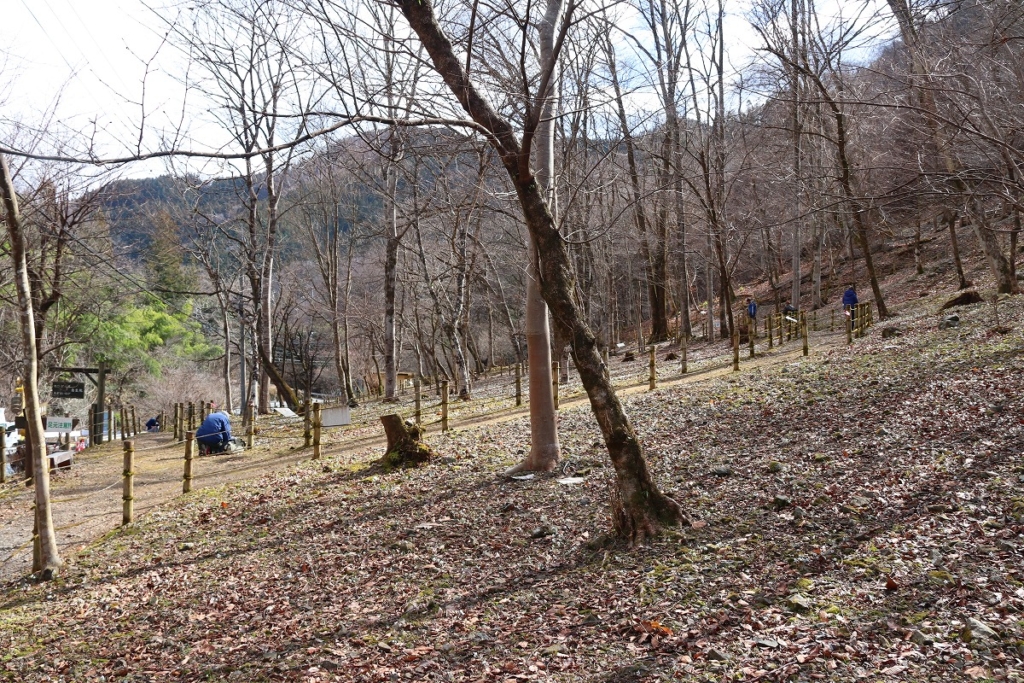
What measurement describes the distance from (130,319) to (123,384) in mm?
3383

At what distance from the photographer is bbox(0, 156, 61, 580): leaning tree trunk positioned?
7.96 meters

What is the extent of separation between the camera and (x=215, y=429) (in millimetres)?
15000

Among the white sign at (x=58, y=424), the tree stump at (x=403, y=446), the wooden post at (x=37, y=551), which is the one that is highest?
the white sign at (x=58, y=424)

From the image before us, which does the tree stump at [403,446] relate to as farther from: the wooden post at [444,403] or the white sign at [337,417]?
the white sign at [337,417]

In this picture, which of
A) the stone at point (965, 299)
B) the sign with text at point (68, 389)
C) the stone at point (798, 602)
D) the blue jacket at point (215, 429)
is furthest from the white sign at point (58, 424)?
the stone at point (965, 299)

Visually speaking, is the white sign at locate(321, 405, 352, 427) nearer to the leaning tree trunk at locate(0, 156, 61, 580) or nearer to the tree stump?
the tree stump

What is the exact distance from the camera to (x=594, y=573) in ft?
18.9

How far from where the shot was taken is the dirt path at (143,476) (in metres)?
10.2

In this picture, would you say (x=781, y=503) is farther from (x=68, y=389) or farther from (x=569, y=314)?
(x=68, y=389)

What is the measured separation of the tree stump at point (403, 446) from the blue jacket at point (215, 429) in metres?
5.63

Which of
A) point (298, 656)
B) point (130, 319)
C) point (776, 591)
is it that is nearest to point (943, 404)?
point (776, 591)

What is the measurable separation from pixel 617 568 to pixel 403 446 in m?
5.79

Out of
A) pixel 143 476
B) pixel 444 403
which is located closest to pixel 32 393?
pixel 143 476

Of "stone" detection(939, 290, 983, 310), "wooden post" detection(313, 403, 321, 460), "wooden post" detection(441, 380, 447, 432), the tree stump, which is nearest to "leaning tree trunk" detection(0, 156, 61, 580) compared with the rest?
the tree stump
